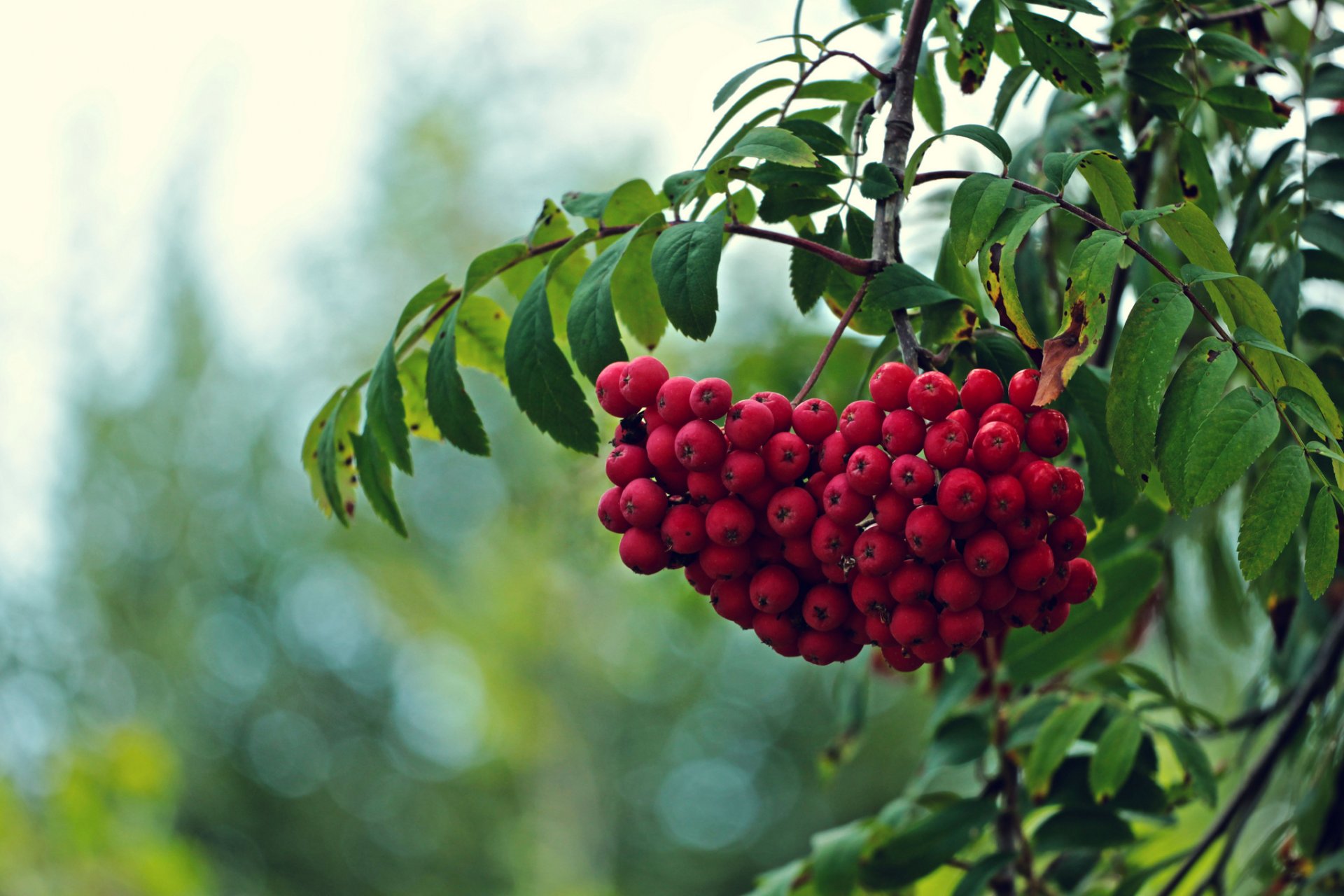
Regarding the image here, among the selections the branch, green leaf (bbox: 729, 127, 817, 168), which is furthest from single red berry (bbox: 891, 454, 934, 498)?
the branch

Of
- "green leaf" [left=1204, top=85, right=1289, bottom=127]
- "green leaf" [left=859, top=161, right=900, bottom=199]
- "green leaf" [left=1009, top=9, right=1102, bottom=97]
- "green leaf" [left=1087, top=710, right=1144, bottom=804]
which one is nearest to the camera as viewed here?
"green leaf" [left=859, top=161, right=900, bottom=199]

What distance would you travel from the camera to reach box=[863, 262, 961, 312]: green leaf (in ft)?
2.24

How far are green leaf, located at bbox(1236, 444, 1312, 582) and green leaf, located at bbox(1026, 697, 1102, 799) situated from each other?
1.79 ft

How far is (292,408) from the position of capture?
26.9 feet

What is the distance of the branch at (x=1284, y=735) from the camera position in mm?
1225

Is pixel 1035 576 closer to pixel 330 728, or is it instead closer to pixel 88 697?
pixel 88 697

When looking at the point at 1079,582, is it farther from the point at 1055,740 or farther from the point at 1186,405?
the point at 1055,740

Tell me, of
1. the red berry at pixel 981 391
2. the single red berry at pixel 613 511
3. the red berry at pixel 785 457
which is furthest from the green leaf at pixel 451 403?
the red berry at pixel 981 391

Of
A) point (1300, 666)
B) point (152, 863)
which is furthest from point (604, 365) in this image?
point (152, 863)

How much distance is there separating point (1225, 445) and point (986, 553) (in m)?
0.17

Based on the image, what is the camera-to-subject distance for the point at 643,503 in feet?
2.23

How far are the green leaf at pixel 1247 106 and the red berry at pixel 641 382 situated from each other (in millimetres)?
643

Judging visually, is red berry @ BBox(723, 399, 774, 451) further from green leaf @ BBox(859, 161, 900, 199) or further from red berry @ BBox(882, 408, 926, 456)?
green leaf @ BBox(859, 161, 900, 199)

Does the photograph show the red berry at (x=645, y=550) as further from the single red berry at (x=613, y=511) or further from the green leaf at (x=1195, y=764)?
the green leaf at (x=1195, y=764)
